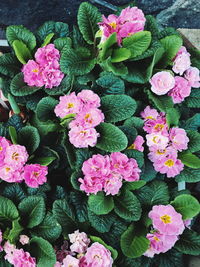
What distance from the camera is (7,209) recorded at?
55.1 inches

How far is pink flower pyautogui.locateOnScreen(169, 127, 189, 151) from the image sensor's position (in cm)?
146

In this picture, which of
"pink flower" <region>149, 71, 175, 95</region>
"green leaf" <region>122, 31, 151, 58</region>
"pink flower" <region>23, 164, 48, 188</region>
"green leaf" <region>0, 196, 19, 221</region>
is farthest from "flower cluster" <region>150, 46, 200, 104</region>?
"green leaf" <region>0, 196, 19, 221</region>

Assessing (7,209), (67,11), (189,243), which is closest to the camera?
(7,209)

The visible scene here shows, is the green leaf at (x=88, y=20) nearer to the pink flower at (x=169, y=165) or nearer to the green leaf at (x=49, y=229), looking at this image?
the pink flower at (x=169, y=165)

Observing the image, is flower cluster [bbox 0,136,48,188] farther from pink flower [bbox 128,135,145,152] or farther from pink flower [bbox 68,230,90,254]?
pink flower [bbox 128,135,145,152]

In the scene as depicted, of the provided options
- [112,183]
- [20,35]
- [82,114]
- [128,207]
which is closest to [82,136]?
[82,114]

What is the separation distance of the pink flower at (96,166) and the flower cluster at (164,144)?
0.21m

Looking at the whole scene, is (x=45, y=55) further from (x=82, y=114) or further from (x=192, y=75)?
(x=192, y=75)

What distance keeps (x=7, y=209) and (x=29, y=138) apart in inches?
10.7

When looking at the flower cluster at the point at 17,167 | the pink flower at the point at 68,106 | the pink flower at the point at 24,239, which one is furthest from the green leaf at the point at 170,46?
the pink flower at the point at 24,239

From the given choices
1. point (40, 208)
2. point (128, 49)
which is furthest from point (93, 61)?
point (40, 208)

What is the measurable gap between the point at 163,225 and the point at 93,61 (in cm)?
69

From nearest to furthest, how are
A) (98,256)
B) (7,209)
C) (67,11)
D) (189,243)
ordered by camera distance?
(98,256) < (7,209) < (189,243) < (67,11)

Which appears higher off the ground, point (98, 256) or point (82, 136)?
point (82, 136)
